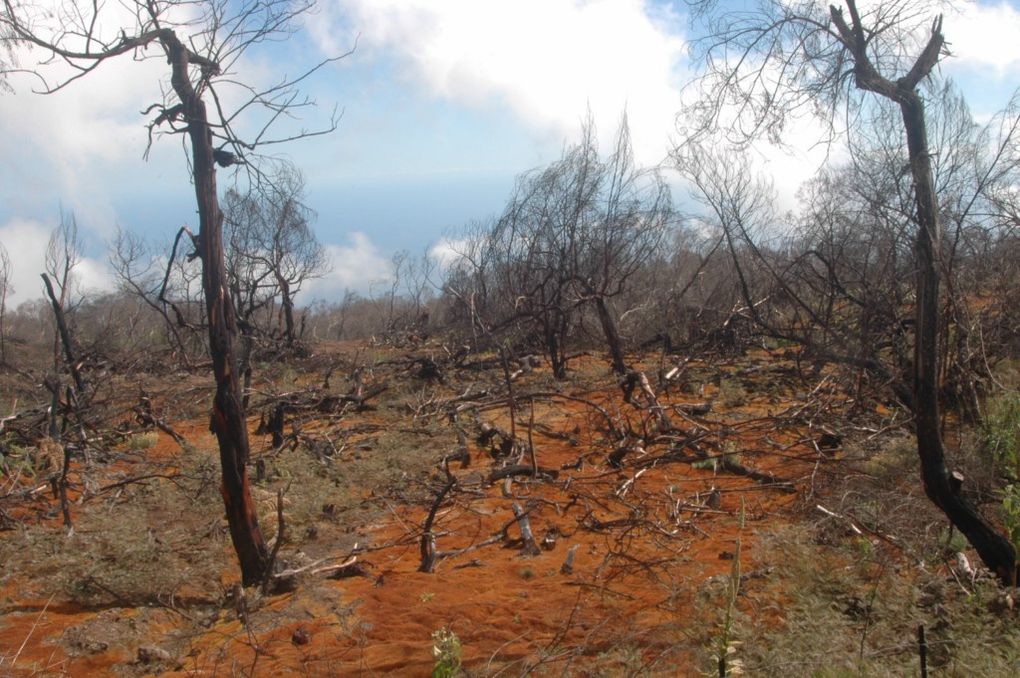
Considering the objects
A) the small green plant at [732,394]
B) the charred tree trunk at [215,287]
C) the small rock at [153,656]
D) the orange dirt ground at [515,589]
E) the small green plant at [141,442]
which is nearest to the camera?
the orange dirt ground at [515,589]

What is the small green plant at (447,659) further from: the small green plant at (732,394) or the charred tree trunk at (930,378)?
the small green plant at (732,394)

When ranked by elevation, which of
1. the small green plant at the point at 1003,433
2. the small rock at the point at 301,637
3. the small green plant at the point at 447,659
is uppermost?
the small green plant at the point at 1003,433

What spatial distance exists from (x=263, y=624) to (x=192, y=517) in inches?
112

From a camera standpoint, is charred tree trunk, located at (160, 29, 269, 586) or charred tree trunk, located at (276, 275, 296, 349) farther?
charred tree trunk, located at (276, 275, 296, 349)

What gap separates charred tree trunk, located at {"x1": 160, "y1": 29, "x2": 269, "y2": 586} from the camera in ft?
16.7

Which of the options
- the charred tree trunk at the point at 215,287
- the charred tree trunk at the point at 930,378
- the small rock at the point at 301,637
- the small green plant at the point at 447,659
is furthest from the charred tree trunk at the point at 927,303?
the charred tree trunk at the point at 215,287

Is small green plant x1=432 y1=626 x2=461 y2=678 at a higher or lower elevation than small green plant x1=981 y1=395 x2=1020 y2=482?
lower

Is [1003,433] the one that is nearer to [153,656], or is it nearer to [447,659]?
[447,659]

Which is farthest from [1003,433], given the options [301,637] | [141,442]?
[141,442]

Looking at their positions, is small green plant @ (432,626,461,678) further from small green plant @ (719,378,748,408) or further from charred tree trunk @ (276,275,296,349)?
charred tree trunk @ (276,275,296,349)

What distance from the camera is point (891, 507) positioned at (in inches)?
228

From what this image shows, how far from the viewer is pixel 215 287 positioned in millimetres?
5145

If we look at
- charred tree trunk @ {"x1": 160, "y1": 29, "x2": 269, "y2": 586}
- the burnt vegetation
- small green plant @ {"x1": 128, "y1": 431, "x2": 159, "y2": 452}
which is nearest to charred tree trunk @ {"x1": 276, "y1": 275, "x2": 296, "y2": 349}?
the burnt vegetation

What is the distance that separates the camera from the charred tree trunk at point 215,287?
5090 mm
